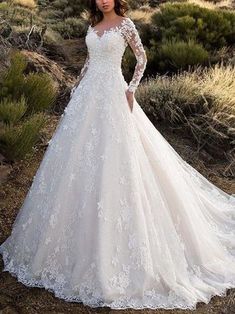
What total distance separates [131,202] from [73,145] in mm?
602

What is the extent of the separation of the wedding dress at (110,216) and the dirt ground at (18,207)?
64mm

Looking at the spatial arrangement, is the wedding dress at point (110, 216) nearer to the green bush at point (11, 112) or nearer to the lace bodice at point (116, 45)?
the lace bodice at point (116, 45)

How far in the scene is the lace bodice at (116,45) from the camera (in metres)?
4.05

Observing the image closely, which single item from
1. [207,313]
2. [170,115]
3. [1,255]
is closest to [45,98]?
[170,115]

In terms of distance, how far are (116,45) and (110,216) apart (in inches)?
49.9

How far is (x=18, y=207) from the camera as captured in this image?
5328mm

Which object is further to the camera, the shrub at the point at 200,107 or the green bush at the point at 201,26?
the green bush at the point at 201,26

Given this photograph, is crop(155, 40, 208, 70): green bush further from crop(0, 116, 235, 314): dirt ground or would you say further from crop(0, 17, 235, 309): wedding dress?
crop(0, 17, 235, 309): wedding dress

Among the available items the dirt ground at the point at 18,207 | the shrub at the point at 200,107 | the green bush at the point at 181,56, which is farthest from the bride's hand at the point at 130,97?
the green bush at the point at 181,56

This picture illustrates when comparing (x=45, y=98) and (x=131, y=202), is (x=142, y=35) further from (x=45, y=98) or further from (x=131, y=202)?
(x=131, y=202)

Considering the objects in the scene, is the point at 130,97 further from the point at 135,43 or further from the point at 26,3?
the point at 26,3

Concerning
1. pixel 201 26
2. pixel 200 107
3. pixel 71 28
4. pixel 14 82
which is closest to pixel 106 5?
pixel 14 82

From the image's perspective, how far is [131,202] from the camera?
3.95 m


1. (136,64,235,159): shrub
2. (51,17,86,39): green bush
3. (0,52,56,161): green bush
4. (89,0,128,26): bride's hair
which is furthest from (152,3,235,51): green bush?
(89,0,128,26): bride's hair
